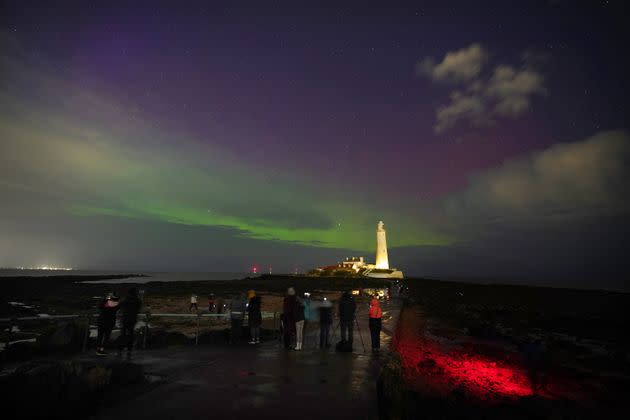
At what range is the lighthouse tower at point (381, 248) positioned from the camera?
A: 110 m

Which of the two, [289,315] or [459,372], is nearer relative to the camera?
[289,315]

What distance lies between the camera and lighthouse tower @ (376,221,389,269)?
110 metres

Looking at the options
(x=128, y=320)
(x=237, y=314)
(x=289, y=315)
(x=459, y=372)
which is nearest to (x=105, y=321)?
(x=128, y=320)

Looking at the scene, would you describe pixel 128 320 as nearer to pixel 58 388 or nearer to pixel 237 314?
pixel 237 314

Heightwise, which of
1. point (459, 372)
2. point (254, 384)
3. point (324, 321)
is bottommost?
point (459, 372)

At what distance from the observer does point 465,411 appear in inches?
401

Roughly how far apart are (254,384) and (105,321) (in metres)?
5.54

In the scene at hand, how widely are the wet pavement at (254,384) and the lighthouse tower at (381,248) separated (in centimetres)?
10072

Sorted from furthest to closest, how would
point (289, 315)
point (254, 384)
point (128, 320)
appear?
1. point (289, 315)
2. point (128, 320)
3. point (254, 384)

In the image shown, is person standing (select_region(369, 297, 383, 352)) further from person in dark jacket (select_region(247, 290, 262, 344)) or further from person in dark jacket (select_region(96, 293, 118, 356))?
person in dark jacket (select_region(96, 293, 118, 356))

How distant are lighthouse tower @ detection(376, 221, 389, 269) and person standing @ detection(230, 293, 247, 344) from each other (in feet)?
329

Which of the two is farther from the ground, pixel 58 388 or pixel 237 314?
pixel 237 314

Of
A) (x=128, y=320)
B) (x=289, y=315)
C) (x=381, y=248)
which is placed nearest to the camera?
(x=128, y=320)

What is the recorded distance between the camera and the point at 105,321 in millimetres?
10109
